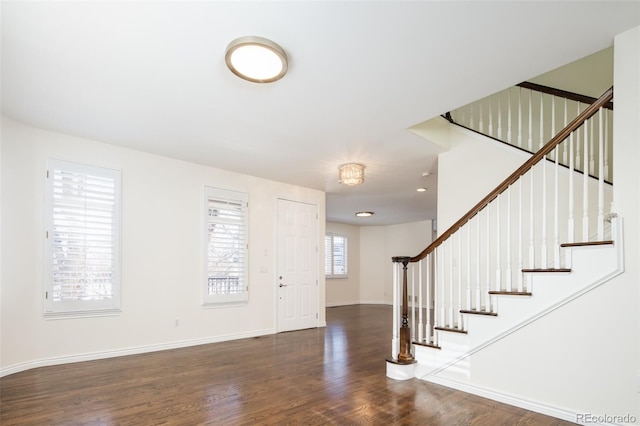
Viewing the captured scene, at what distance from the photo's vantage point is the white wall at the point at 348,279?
35.2 feet

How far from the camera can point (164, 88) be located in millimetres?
3062

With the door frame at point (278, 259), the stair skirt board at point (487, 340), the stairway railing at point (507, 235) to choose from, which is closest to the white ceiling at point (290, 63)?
the stairway railing at point (507, 235)

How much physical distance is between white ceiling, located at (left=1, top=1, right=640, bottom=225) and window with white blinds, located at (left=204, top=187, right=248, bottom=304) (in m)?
1.28

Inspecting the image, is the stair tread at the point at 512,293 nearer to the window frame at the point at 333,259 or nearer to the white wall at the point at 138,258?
the white wall at the point at 138,258

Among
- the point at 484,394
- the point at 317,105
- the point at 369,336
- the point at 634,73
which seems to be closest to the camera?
the point at 634,73

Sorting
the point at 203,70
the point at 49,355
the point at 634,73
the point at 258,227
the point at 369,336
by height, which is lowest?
the point at 369,336

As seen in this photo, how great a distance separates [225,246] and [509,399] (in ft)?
13.5

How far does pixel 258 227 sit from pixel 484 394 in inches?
159

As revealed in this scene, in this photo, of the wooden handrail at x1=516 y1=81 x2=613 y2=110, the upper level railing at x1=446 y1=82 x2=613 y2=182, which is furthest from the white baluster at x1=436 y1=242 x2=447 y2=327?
the wooden handrail at x1=516 y1=81 x2=613 y2=110

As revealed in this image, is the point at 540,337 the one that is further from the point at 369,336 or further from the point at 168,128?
the point at 168,128

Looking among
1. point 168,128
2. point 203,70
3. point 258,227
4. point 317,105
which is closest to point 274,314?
point 258,227

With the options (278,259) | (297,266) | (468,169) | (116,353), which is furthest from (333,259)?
(116,353)

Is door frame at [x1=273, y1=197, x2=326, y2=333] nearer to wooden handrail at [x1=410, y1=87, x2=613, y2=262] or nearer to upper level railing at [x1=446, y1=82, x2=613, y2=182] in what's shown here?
wooden handrail at [x1=410, y1=87, x2=613, y2=262]

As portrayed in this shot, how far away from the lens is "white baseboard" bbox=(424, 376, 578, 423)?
8.56 feet
